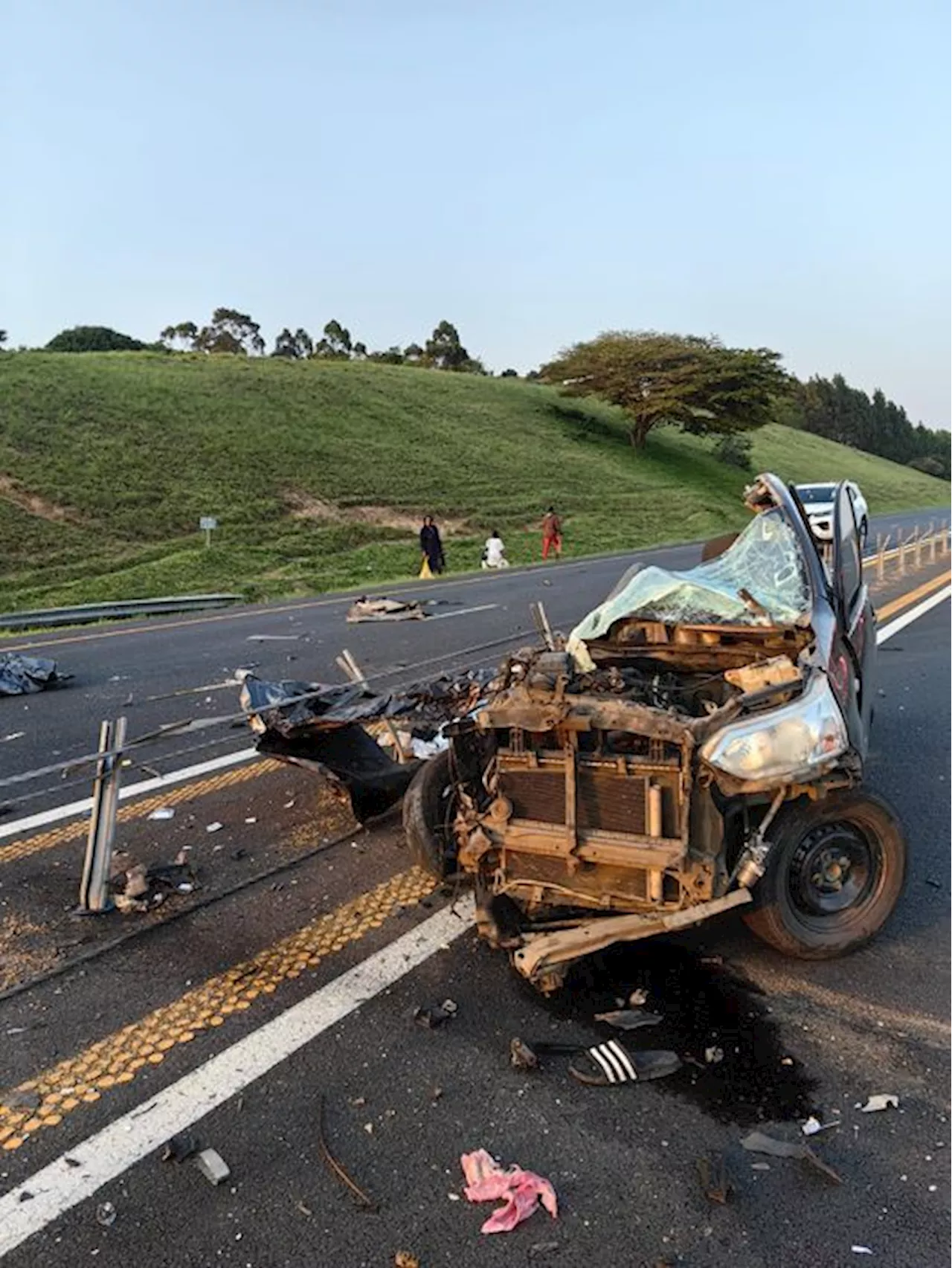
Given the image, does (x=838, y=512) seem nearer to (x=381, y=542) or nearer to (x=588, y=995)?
(x=588, y=995)

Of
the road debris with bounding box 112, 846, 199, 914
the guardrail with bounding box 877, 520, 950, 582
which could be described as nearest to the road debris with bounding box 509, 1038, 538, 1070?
the road debris with bounding box 112, 846, 199, 914

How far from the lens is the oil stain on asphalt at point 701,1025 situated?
3158 mm

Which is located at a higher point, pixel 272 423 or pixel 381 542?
pixel 272 423

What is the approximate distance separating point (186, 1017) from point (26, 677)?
22.9ft

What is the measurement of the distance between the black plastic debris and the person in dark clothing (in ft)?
44.6

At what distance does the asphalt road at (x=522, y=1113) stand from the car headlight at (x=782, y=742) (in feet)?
3.02

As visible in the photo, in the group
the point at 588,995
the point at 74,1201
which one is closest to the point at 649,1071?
the point at 588,995

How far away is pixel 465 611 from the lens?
627 inches

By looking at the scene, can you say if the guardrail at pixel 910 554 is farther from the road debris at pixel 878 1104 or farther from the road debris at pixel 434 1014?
the road debris at pixel 434 1014

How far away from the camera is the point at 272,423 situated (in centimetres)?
4094

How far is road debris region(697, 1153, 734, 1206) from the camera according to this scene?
269cm

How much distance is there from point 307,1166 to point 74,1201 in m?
0.64

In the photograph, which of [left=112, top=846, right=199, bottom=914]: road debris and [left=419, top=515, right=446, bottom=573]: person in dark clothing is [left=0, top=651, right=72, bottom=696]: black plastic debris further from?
[left=419, top=515, right=446, bottom=573]: person in dark clothing

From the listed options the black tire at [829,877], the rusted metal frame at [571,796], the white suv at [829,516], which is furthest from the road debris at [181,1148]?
the white suv at [829,516]
